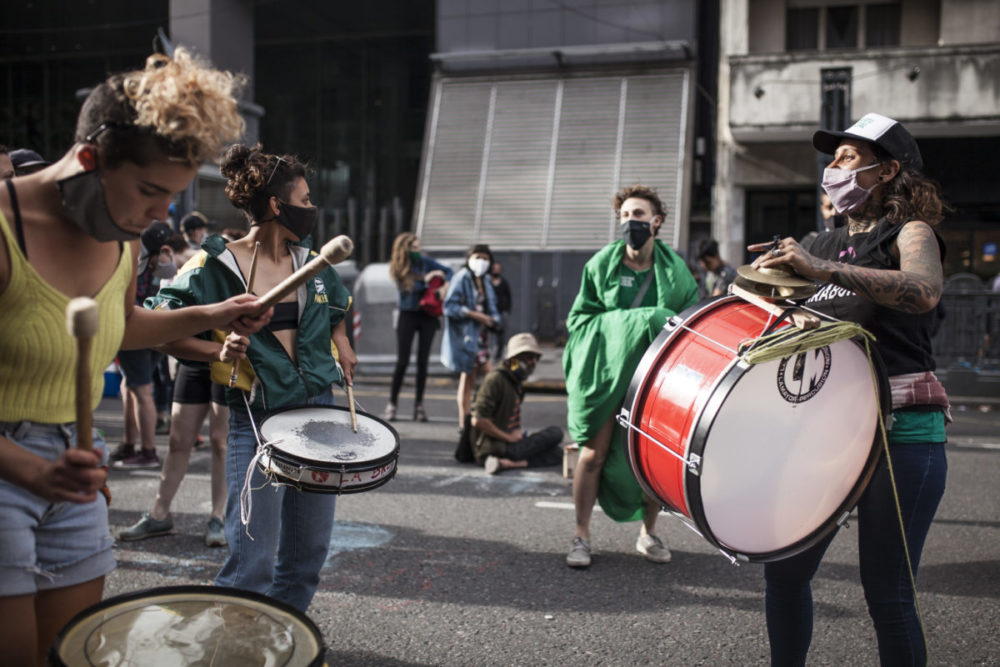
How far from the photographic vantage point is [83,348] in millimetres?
1521

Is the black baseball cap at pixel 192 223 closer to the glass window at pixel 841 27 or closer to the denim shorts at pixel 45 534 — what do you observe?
the denim shorts at pixel 45 534

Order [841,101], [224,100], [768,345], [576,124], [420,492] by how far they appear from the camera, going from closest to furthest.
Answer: [224,100], [768,345], [420,492], [841,101], [576,124]

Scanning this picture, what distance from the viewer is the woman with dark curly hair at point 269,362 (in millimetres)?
2967

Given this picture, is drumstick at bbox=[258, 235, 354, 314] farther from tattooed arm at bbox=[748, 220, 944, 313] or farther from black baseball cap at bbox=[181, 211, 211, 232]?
black baseball cap at bbox=[181, 211, 211, 232]

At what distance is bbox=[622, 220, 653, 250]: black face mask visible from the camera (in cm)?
462

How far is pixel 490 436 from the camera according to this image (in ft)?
23.4

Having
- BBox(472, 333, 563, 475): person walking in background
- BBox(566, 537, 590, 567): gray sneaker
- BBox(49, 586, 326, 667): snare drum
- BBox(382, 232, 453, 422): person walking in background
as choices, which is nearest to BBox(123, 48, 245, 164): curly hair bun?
BBox(49, 586, 326, 667): snare drum

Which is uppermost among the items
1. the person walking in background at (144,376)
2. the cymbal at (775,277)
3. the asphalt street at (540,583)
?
the cymbal at (775,277)

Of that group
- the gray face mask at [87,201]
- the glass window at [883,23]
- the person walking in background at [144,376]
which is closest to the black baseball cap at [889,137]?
the gray face mask at [87,201]

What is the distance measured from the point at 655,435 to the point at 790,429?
0.47 m

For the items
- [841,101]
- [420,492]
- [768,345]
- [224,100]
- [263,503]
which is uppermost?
[841,101]

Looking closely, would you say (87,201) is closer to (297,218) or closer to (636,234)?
(297,218)

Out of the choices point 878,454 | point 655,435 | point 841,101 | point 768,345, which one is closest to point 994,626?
point 878,454

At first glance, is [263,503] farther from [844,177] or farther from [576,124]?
[576,124]
